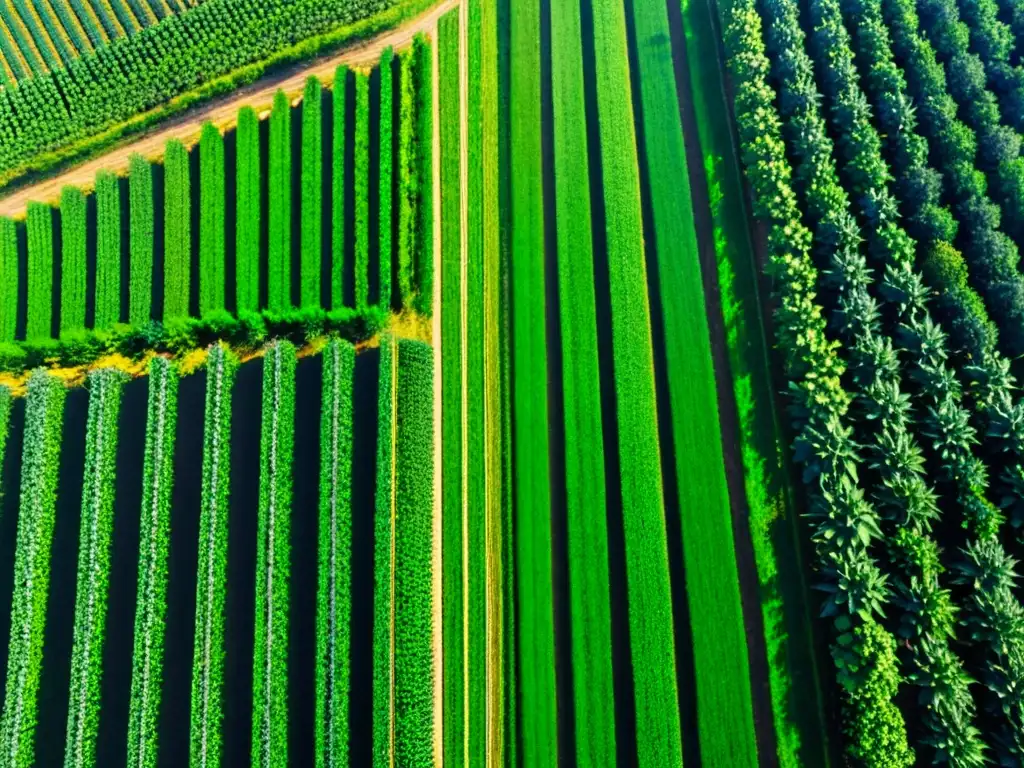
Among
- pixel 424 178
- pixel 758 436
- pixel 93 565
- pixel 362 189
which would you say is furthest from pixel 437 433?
pixel 93 565

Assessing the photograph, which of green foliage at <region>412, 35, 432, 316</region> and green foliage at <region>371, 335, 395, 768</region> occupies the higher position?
Answer: green foliage at <region>412, 35, 432, 316</region>

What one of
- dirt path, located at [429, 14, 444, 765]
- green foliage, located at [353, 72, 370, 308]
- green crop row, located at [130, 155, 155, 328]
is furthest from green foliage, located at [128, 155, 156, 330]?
dirt path, located at [429, 14, 444, 765]

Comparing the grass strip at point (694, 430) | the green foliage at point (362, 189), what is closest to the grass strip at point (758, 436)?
the grass strip at point (694, 430)

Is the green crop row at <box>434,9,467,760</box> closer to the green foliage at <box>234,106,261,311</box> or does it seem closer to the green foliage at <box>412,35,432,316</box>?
the green foliage at <box>412,35,432,316</box>

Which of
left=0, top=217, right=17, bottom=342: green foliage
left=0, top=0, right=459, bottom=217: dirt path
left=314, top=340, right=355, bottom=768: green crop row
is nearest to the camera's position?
left=314, top=340, right=355, bottom=768: green crop row

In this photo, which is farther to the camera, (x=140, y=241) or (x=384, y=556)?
(x=140, y=241)

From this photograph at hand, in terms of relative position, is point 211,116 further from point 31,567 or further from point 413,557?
point 413,557

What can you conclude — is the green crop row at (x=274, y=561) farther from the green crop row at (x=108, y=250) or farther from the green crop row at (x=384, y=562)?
the green crop row at (x=108, y=250)
